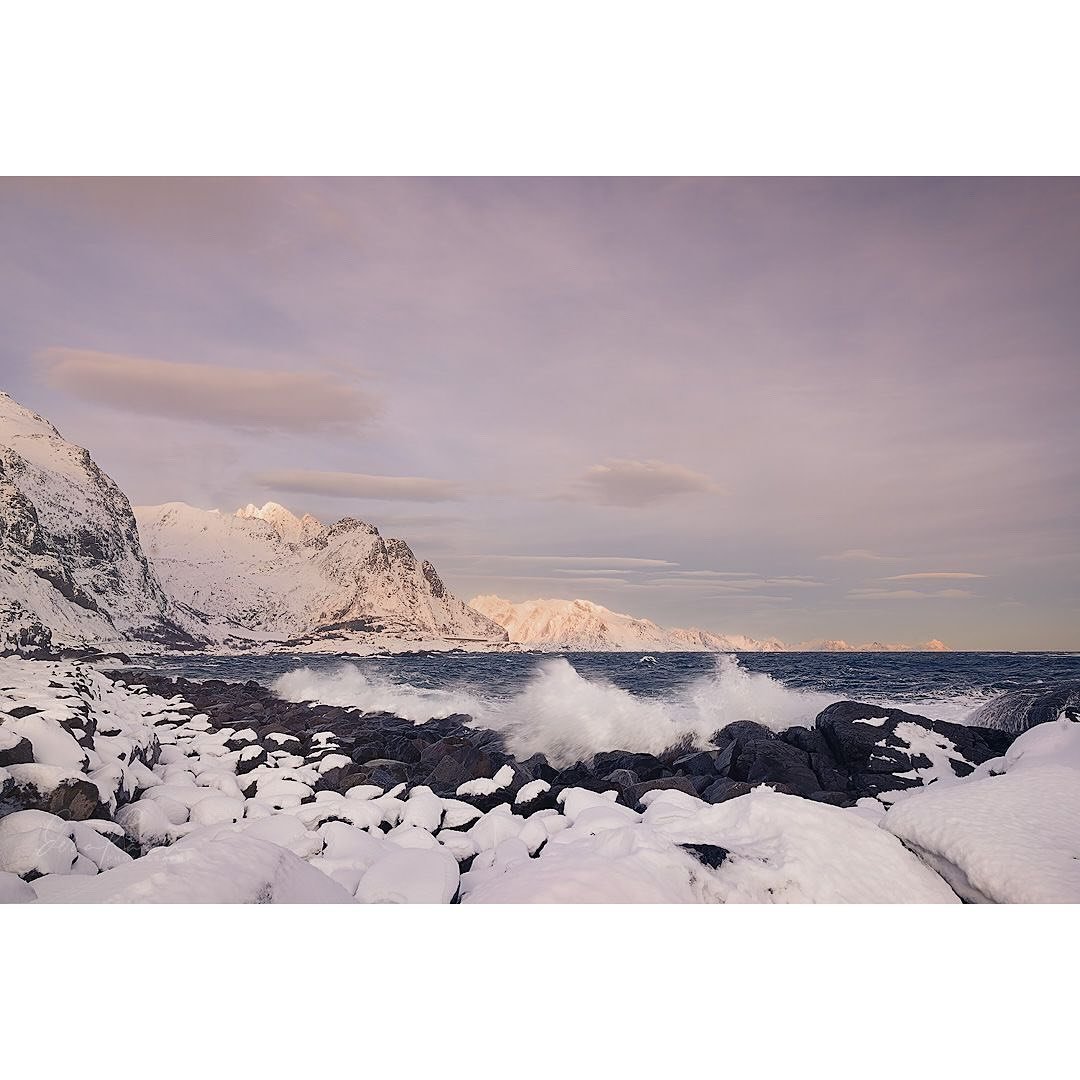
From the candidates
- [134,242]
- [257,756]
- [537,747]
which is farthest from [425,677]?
[134,242]

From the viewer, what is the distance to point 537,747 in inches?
257

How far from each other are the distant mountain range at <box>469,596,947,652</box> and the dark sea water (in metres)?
0.24

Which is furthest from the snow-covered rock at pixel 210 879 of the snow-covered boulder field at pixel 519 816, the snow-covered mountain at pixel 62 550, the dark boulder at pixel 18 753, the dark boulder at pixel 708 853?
the snow-covered mountain at pixel 62 550

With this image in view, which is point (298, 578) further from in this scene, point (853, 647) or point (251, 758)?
point (853, 647)

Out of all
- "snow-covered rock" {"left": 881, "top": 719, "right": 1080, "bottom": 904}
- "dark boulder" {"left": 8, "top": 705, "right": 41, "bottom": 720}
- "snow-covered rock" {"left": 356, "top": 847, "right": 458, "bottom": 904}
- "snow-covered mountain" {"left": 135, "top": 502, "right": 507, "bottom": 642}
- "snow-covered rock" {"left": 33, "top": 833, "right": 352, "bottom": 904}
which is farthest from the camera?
"snow-covered mountain" {"left": 135, "top": 502, "right": 507, "bottom": 642}

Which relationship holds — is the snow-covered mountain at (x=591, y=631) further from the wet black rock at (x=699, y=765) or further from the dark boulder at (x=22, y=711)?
the dark boulder at (x=22, y=711)

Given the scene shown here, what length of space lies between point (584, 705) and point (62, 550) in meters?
5.83

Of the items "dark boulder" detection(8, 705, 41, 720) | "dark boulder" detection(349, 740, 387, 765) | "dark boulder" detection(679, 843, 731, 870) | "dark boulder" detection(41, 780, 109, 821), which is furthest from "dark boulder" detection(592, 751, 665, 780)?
"dark boulder" detection(8, 705, 41, 720)

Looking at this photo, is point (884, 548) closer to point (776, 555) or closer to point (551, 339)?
point (776, 555)

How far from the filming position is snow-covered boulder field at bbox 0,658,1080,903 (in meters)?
2.54

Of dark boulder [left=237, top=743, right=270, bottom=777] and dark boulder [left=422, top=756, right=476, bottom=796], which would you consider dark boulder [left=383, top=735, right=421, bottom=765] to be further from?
dark boulder [left=237, top=743, right=270, bottom=777]

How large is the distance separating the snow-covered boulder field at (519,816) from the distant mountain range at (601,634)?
76cm

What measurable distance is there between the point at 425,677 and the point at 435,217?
6699mm
